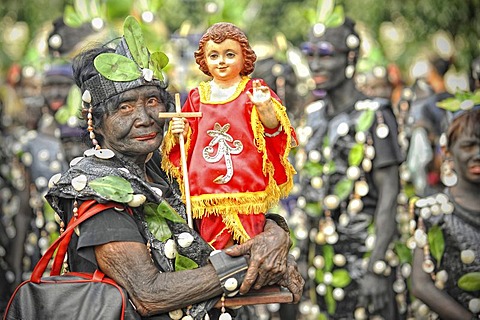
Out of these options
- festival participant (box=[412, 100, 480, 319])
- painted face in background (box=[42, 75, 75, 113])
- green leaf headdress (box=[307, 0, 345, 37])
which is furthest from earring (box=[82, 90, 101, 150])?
painted face in background (box=[42, 75, 75, 113])

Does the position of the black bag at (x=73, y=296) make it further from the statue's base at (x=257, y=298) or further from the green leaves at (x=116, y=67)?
the green leaves at (x=116, y=67)

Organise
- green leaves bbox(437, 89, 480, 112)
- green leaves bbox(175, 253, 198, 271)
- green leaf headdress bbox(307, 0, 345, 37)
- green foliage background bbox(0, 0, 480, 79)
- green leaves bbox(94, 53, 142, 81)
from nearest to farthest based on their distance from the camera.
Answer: green leaves bbox(175, 253, 198, 271)
green leaves bbox(94, 53, 142, 81)
green leaves bbox(437, 89, 480, 112)
green leaf headdress bbox(307, 0, 345, 37)
green foliage background bbox(0, 0, 480, 79)

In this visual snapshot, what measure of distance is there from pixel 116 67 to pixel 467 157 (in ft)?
8.76

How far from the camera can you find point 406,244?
840cm

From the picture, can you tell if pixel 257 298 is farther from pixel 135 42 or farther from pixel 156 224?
pixel 135 42

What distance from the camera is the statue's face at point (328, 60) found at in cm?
855

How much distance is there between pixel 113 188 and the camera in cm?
475

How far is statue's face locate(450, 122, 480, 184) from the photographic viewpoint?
6668 millimetres

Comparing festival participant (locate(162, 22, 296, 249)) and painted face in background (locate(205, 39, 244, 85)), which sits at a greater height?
painted face in background (locate(205, 39, 244, 85))

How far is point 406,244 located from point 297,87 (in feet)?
10.7

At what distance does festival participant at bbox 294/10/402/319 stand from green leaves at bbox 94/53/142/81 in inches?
130

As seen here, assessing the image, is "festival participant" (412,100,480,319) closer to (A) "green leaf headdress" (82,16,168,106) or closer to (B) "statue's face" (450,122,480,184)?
(B) "statue's face" (450,122,480,184)

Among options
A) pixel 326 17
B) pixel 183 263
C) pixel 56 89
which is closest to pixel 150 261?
pixel 183 263

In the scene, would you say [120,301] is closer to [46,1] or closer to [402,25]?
[402,25]
